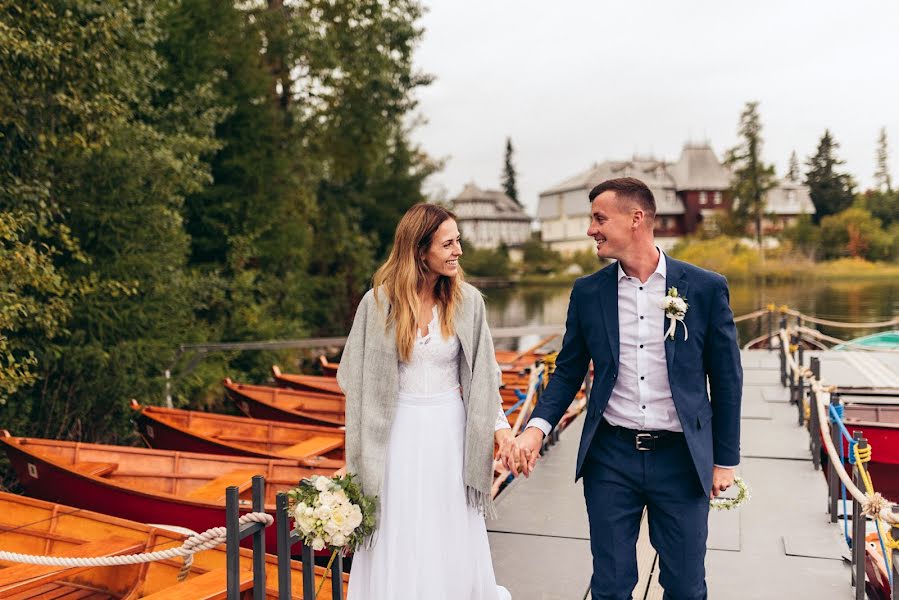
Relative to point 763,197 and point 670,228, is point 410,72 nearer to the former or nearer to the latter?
point 763,197

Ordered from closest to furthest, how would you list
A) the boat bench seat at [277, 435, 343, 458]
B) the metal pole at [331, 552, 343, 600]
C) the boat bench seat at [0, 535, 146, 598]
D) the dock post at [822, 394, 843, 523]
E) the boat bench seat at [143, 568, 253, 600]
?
the metal pole at [331, 552, 343, 600]
the boat bench seat at [143, 568, 253, 600]
the boat bench seat at [0, 535, 146, 598]
the dock post at [822, 394, 843, 523]
the boat bench seat at [277, 435, 343, 458]

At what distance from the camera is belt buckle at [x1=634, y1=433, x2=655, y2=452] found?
2469 millimetres

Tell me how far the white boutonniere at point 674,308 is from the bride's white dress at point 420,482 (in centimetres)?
78

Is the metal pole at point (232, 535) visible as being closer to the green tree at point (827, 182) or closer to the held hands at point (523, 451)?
the held hands at point (523, 451)

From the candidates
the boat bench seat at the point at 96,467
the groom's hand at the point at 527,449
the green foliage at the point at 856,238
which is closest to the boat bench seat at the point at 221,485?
the boat bench seat at the point at 96,467

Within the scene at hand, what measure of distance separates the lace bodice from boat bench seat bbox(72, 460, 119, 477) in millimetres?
4238

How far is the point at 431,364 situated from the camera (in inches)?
109

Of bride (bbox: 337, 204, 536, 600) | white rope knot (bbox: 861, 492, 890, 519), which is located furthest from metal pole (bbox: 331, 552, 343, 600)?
white rope knot (bbox: 861, 492, 890, 519)

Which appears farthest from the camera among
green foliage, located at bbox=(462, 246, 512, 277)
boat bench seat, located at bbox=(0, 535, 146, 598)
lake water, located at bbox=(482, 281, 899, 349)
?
green foliage, located at bbox=(462, 246, 512, 277)

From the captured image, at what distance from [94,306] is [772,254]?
147 feet

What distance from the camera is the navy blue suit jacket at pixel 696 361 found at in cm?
244

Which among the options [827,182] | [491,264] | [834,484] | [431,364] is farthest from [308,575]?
[827,182]

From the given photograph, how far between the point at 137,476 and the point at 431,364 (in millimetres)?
4397

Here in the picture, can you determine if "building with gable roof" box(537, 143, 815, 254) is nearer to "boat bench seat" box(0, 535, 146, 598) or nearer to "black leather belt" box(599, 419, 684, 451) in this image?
"boat bench seat" box(0, 535, 146, 598)
